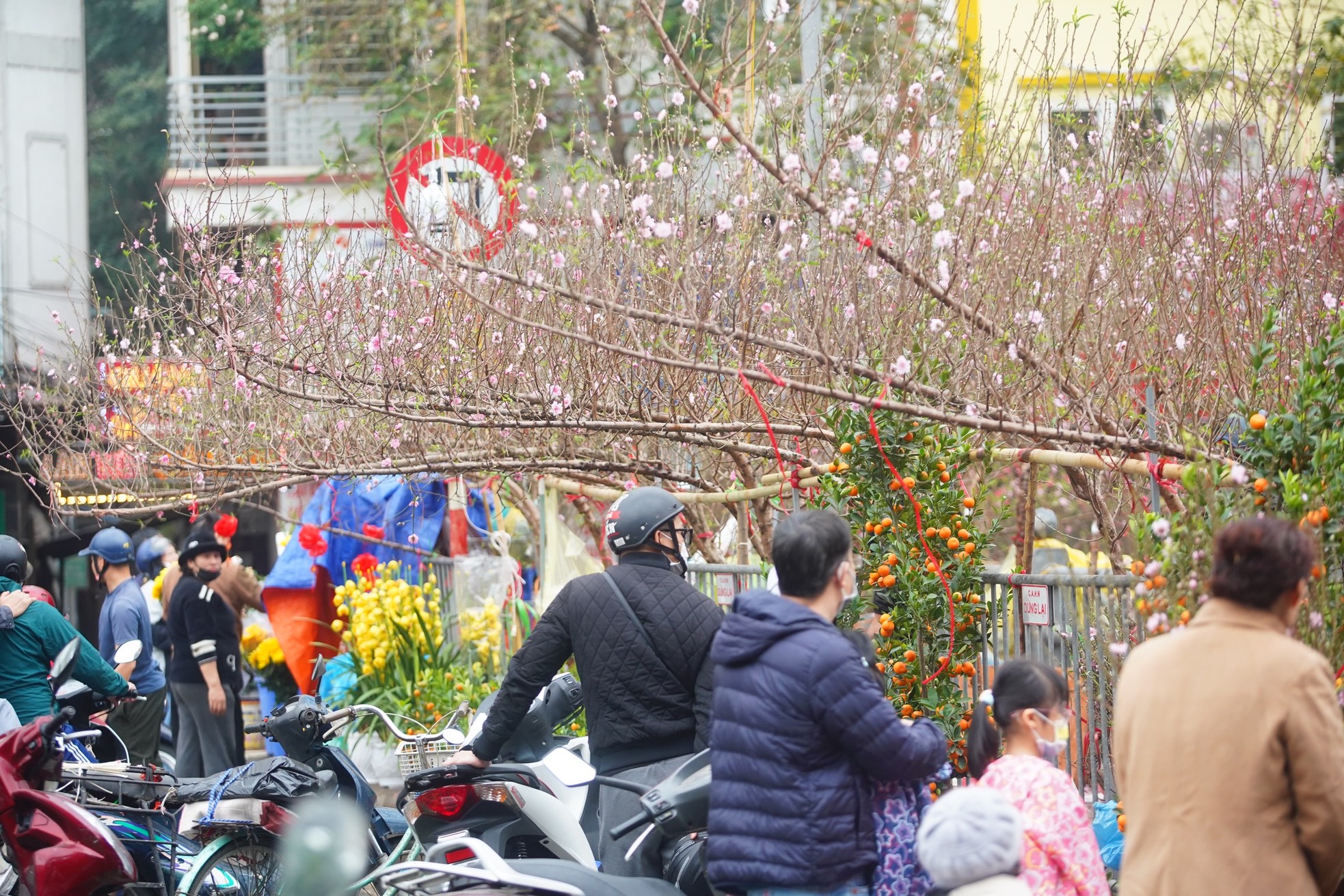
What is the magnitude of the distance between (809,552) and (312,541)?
8.46m

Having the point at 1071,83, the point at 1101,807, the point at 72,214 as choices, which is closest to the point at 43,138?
the point at 72,214

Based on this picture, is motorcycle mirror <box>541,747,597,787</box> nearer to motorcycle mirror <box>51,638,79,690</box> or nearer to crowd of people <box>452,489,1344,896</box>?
crowd of people <box>452,489,1344,896</box>

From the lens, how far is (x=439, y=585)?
11.6 m

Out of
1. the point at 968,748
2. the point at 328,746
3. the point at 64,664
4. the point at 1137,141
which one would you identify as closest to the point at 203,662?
the point at 64,664

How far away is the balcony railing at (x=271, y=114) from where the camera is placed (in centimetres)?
2156

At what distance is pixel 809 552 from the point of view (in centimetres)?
388

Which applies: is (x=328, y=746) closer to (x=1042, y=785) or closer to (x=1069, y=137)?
(x=1042, y=785)

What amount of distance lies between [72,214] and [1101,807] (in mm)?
19408

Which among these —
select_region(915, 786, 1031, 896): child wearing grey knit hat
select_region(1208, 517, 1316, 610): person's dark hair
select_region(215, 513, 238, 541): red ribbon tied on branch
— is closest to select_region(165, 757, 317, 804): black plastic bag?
select_region(915, 786, 1031, 896): child wearing grey knit hat

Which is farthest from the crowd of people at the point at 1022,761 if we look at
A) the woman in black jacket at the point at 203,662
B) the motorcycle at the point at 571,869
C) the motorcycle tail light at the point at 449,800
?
the woman in black jacket at the point at 203,662

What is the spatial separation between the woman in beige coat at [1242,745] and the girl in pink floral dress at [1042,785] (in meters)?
0.35

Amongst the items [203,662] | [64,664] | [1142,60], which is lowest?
[203,662]

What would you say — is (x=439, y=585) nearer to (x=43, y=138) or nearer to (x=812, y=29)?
(x=812, y=29)

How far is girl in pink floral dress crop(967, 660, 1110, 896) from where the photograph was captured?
12.3 ft
